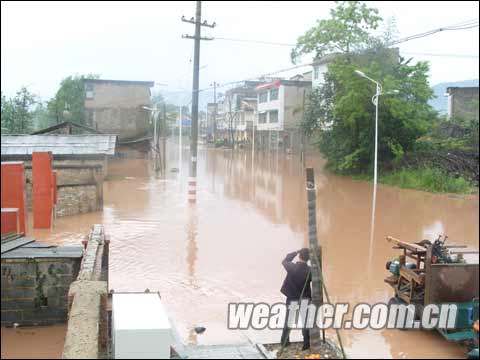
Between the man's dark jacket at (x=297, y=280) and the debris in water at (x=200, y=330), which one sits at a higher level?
the man's dark jacket at (x=297, y=280)

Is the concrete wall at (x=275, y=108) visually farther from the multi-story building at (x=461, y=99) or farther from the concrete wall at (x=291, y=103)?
the multi-story building at (x=461, y=99)

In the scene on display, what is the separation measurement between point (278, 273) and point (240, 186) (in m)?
19.0

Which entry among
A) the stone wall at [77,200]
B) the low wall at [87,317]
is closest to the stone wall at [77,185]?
the stone wall at [77,200]

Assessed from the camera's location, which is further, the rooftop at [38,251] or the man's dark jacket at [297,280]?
the rooftop at [38,251]

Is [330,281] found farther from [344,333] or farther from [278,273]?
[344,333]

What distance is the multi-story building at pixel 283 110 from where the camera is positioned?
176 feet

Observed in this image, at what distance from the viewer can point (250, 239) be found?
52.4 feet

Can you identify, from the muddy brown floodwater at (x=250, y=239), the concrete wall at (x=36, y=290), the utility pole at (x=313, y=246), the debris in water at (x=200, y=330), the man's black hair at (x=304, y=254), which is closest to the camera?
the utility pole at (x=313, y=246)

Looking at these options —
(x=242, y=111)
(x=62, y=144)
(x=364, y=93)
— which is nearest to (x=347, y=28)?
(x=364, y=93)

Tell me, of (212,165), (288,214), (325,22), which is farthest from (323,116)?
(288,214)

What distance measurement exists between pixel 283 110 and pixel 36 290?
152ft

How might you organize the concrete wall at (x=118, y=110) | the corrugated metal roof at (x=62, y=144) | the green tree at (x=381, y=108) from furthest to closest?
the concrete wall at (x=118, y=110)
the green tree at (x=381, y=108)
the corrugated metal roof at (x=62, y=144)

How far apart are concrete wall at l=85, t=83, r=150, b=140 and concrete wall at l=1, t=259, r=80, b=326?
120 ft

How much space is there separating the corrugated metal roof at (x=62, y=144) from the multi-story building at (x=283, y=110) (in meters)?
31.3
